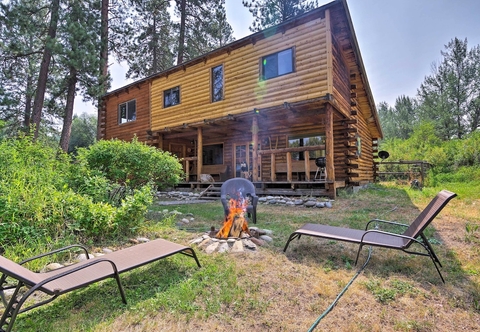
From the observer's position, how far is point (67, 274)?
5.43 feet

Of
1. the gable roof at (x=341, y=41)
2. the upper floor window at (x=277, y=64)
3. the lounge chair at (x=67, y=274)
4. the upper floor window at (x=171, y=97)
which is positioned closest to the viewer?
the lounge chair at (x=67, y=274)

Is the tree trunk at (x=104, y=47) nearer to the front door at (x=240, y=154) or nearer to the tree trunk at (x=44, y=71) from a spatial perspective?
the tree trunk at (x=44, y=71)

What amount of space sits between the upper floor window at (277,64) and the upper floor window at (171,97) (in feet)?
15.8

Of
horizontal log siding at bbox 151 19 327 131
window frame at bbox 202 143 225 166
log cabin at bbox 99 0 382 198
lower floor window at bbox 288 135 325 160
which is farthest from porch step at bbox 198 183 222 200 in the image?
lower floor window at bbox 288 135 325 160

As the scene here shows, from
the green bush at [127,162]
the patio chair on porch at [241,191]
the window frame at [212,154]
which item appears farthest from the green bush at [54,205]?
the window frame at [212,154]

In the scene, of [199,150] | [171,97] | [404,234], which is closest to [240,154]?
[199,150]

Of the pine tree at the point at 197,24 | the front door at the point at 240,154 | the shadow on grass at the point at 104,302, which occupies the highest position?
the pine tree at the point at 197,24

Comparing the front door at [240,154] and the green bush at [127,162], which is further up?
the front door at [240,154]

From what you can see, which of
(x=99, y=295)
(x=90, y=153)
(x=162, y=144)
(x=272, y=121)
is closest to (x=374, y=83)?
(x=272, y=121)

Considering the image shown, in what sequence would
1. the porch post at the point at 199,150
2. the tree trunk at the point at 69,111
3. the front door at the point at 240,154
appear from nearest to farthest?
1. the porch post at the point at 199,150
2. the front door at the point at 240,154
3. the tree trunk at the point at 69,111

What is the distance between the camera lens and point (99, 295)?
88.0 inches

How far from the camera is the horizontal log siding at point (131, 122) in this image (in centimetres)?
1326

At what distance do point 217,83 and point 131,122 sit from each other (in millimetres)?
6441

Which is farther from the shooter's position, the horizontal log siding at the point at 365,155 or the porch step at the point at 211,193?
the horizontal log siding at the point at 365,155
